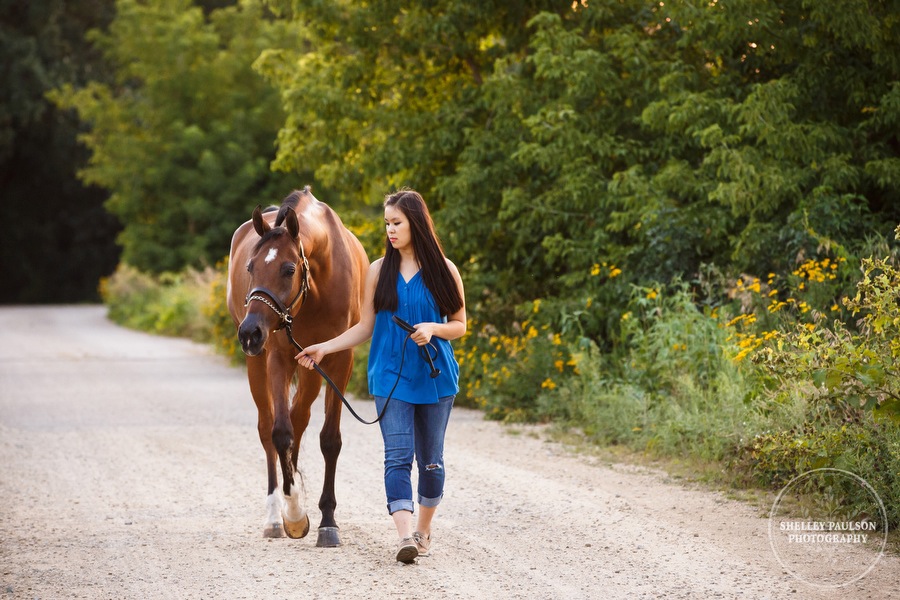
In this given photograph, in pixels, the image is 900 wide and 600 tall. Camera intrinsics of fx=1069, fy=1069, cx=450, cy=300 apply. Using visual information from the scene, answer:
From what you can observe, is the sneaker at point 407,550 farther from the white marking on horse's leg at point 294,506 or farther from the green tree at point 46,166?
the green tree at point 46,166

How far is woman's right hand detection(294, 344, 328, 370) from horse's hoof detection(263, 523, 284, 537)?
1200mm

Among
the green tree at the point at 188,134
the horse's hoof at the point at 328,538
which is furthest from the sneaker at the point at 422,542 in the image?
the green tree at the point at 188,134

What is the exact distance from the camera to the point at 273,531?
6141 mm

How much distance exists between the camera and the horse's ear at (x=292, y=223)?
5605 mm

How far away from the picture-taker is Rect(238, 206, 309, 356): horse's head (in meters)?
5.29

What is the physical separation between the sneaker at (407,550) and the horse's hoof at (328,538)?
2.07 feet

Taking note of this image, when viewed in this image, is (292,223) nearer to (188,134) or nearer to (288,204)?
(288,204)

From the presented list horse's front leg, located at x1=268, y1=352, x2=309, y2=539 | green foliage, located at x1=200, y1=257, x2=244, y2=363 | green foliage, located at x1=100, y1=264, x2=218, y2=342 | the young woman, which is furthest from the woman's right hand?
green foliage, located at x1=100, y1=264, x2=218, y2=342

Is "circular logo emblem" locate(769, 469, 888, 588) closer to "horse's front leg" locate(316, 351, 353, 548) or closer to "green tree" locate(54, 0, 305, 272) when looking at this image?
"horse's front leg" locate(316, 351, 353, 548)

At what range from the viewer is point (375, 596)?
485 centimetres

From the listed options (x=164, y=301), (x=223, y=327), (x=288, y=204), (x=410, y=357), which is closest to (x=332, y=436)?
(x=410, y=357)

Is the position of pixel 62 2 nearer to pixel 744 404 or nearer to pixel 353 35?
pixel 353 35

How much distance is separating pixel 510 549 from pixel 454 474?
7.64ft

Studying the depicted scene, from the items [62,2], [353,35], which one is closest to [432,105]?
[353,35]
